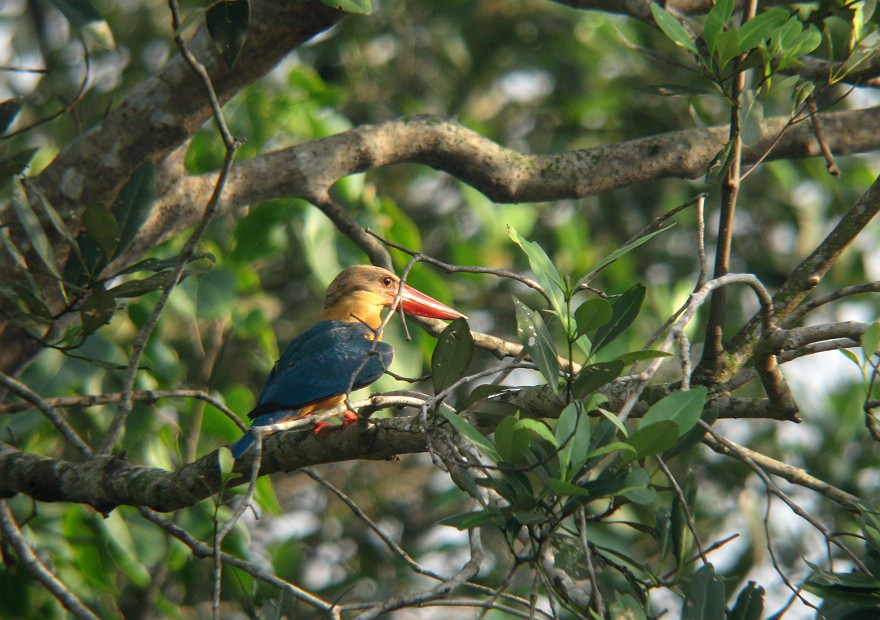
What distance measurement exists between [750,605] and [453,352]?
0.87 metres

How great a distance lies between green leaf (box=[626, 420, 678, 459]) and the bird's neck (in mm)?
2670

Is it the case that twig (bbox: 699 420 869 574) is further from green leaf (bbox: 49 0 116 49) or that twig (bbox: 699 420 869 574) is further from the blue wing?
green leaf (bbox: 49 0 116 49)

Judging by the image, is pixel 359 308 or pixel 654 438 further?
pixel 359 308

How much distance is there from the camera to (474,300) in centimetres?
602

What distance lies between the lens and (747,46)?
8.09ft

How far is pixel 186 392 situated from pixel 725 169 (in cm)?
175

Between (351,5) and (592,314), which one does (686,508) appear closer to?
(592,314)

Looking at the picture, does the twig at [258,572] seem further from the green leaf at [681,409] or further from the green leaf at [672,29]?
the green leaf at [672,29]

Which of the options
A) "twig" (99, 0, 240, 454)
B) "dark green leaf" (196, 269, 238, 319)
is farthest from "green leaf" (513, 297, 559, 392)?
"dark green leaf" (196, 269, 238, 319)

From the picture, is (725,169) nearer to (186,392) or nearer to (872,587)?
(872,587)

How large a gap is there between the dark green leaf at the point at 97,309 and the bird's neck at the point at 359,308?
1.67m

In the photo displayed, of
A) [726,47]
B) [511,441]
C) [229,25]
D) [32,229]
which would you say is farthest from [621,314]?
[32,229]

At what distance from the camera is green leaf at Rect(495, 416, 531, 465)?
192 cm

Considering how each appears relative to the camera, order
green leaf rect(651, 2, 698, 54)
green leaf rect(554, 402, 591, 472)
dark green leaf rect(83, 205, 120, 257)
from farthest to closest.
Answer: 1. dark green leaf rect(83, 205, 120, 257)
2. green leaf rect(651, 2, 698, 54)
3. green leaf rect(554, 402, 591, 472)
